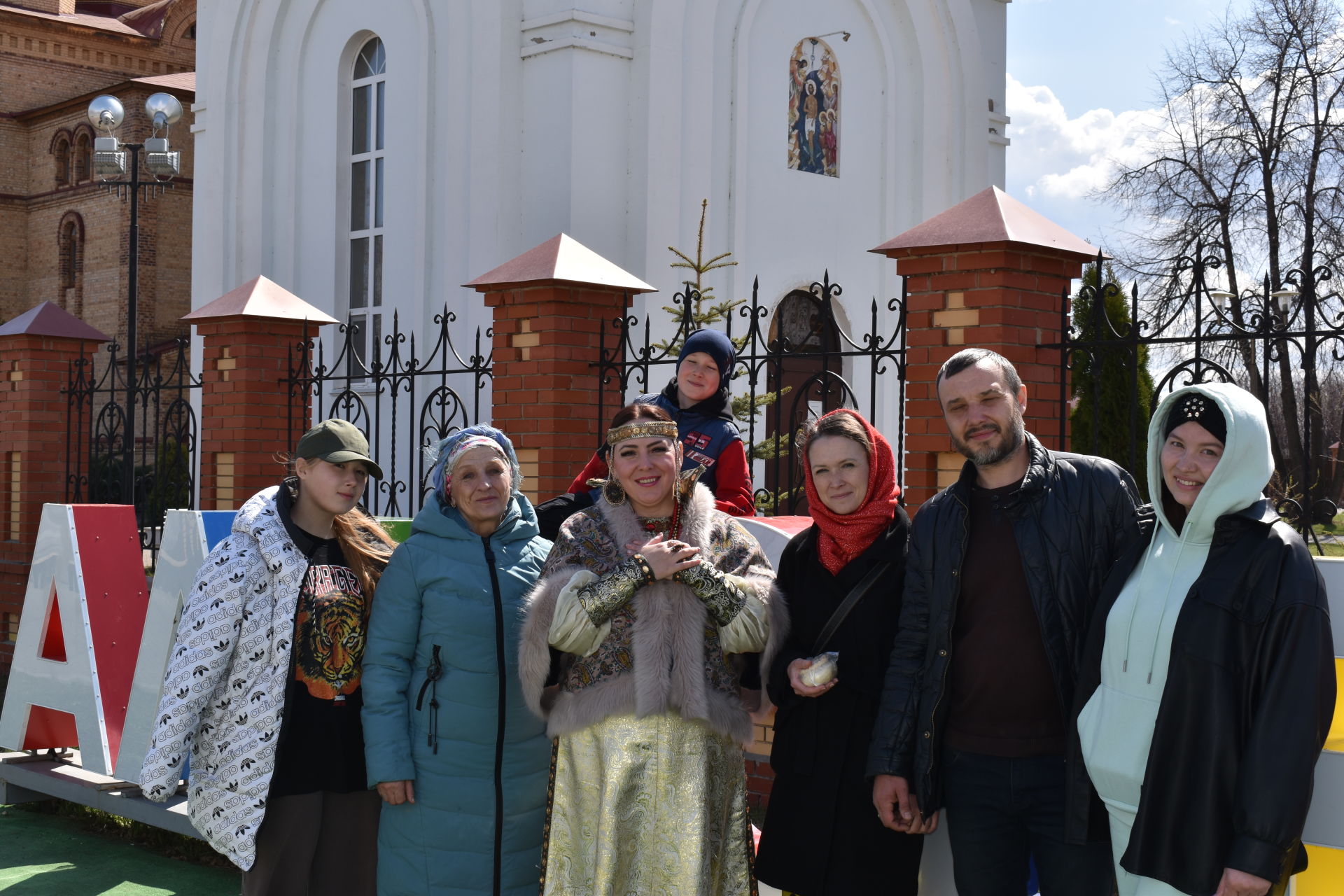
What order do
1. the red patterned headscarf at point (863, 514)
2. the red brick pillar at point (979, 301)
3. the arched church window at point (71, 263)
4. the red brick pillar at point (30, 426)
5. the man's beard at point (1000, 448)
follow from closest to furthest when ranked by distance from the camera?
the man's beard at point (1000, 448) < the red patterned headscarf at point (863, 514) < the red brick pillar at point (979, 301) < the red brick pillar at point (30, 426) < the arched church window at point (71, 263)

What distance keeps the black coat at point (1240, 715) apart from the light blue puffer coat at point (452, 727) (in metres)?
1.76

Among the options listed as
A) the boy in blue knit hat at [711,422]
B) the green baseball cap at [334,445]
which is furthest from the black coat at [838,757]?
the green baseball cap at [334,445]

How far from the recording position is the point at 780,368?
6461 millimetres

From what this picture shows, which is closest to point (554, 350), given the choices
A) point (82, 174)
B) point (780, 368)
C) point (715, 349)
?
point (780, 368)

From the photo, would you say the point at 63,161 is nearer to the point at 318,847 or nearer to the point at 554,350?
the point at 554,350

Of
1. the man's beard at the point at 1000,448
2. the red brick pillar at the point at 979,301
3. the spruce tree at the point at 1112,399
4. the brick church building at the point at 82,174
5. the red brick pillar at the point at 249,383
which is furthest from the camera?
the brick church building at the point at 82,174

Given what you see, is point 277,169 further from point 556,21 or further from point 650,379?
point 650,379

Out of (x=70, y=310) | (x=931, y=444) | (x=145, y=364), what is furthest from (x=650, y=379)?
(x=70, y=310)

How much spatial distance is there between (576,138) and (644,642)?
8684 mm

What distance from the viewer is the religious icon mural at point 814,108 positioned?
13453 mm

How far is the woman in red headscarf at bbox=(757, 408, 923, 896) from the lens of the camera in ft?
11.6

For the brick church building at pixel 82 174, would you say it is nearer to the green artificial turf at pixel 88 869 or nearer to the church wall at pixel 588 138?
the church wall at pixel 588 138

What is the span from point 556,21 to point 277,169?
13.5 feet

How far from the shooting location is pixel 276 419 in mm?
9156
